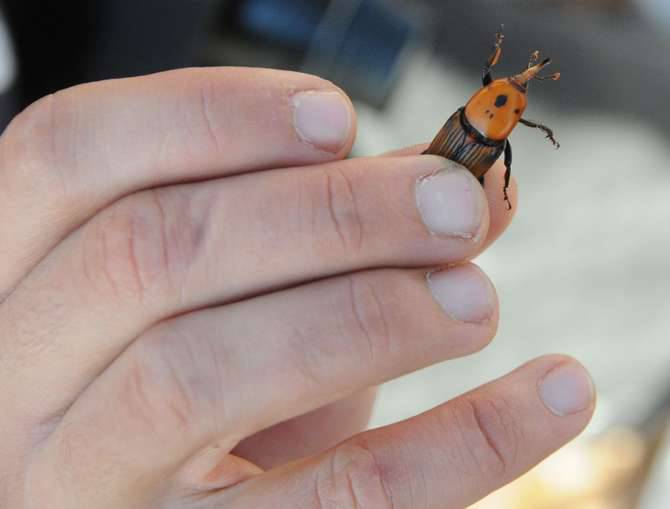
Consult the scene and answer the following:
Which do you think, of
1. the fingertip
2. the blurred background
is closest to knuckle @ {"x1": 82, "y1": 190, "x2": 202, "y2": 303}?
the fingertip

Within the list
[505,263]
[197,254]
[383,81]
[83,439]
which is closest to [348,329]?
[197,254]

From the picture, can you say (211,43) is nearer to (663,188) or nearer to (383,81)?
(383,81)

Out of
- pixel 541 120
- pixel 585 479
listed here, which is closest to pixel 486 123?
pixel 585 479

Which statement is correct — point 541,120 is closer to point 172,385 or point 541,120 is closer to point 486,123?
point 486,123

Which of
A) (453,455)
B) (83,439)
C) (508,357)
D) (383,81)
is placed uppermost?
→ (383,81)

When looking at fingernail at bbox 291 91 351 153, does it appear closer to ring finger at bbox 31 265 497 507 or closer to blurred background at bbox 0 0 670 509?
ring finger at bbox 31 265 497 507
